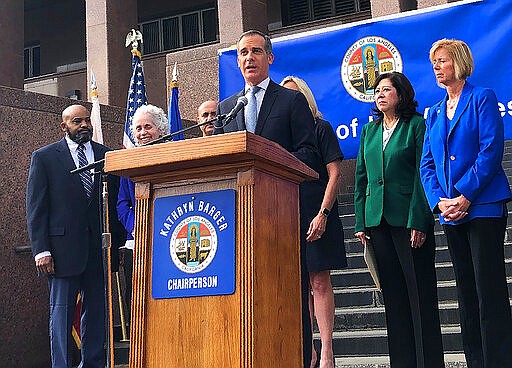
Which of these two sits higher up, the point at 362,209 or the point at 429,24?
the point at 429,24

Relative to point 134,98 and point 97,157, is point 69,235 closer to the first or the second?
point 97,157

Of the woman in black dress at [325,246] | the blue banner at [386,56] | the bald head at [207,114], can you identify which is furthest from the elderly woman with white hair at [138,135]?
the blue banner at [386,56]

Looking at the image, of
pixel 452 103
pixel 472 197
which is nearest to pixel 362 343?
pixel 472 197

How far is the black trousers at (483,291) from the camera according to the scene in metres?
4.12

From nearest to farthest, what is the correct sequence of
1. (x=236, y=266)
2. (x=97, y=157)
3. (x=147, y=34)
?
(x=236, y=266) → (x=97, y=157) → (x=147, y=34)

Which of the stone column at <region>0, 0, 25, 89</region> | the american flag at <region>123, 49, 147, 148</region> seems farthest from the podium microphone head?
the stone column at <region>0, 0, 25, 89</region>

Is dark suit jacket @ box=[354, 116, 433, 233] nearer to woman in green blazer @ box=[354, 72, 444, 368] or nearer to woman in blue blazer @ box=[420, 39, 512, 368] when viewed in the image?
woman in green blazer @ box=[354, 72, 444, 368]

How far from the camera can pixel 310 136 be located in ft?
12.7

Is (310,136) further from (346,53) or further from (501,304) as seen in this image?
(346,53)

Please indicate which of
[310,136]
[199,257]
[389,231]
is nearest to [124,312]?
[389,231]

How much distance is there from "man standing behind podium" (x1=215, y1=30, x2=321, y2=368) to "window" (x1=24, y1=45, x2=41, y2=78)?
53.7 feet

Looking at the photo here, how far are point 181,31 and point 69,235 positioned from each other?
12643 millimetres

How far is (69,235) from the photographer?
18.2ft

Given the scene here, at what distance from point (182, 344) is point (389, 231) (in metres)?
1.87
